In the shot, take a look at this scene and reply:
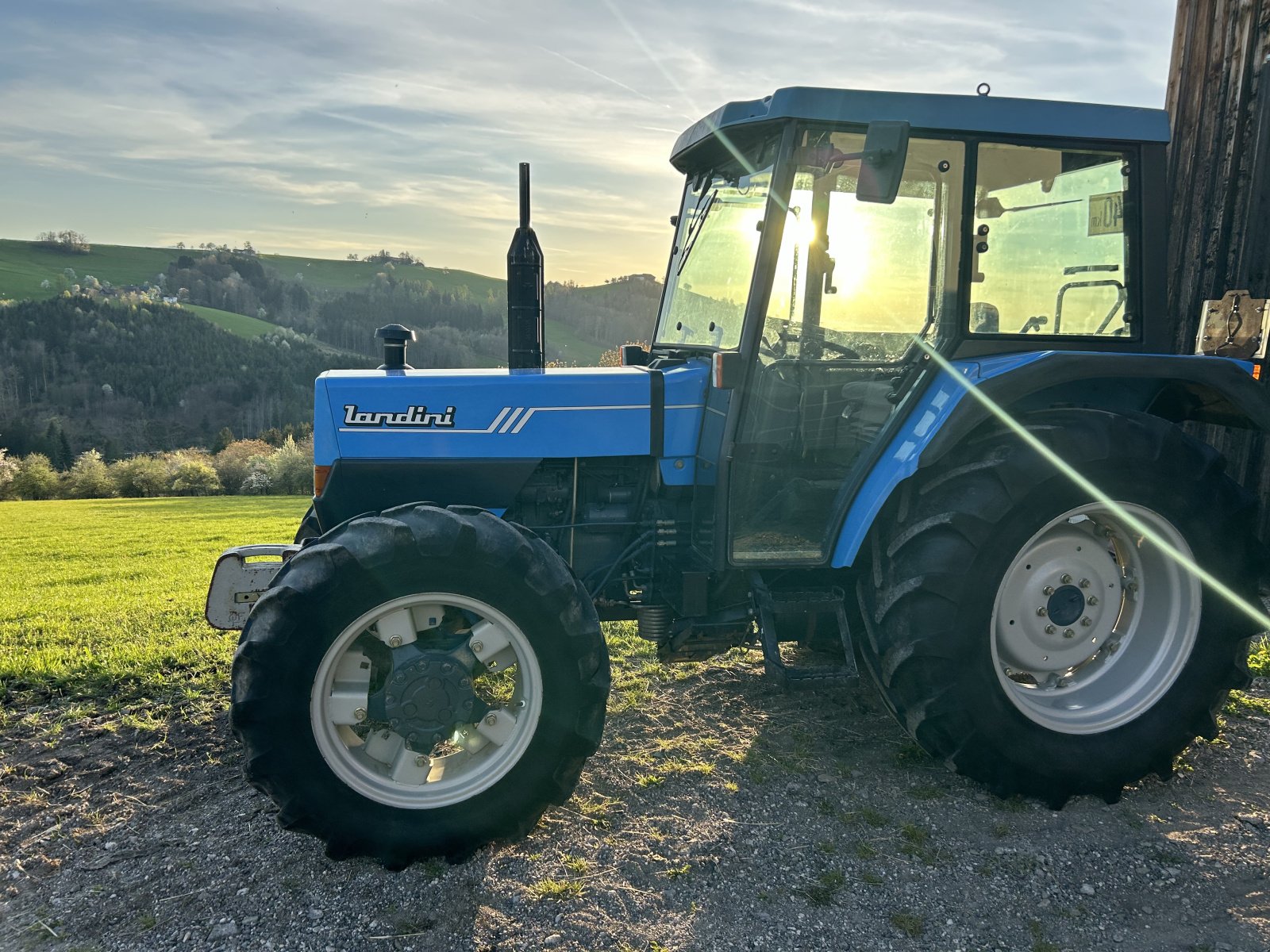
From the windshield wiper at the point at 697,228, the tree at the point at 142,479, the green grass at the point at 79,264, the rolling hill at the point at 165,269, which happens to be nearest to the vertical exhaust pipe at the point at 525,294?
the windshield wiper at the point at 697,228

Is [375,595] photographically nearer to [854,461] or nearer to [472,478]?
[472,478]

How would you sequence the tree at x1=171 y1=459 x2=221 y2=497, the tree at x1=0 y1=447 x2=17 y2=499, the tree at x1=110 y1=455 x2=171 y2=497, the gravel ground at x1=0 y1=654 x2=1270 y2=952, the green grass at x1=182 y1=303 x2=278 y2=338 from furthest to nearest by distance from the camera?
the green grass at x1=182 y1=303 x2=278 y2=338, the tree at x1=110 y1=455 x2=171 y2=497, the tree at x1=0 y1=447 x2=17 y2=499, the tree at x1=171 y1=459 x2=221 y2=497, the gravel ground at x1=0 y1=654 x2=1270 y2=952

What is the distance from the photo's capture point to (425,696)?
2.98 metres

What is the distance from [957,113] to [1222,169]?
4.18 m

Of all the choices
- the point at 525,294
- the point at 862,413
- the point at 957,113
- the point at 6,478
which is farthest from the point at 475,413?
the point at 6,478

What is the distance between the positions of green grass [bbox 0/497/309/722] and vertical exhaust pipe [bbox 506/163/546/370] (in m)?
2.49

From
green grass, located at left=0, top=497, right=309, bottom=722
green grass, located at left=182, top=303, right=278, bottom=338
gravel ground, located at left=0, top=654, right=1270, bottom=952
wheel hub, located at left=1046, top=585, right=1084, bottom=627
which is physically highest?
green grass, located at left=182, top=303, right=278, bottom=338

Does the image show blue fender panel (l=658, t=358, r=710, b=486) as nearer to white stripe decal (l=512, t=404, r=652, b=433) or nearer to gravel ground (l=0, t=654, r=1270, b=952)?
white stripe decal (l=512, t=404, r=652, b=433)

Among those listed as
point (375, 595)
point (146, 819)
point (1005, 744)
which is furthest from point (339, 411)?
point (1005, 744)

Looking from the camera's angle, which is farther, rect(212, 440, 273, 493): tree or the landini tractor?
rect(212, 440, 273, 493): tree

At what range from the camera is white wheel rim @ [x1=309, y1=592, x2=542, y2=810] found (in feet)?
9.61

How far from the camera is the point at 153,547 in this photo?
12.1m

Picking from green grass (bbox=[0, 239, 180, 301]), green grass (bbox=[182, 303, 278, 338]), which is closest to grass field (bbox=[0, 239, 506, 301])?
green grass (bbox=[0, 239, 180, 301])

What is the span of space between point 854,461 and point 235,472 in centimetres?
3071
